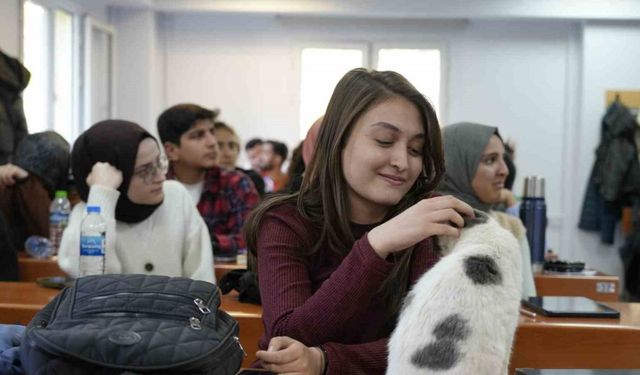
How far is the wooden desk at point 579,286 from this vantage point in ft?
10.1

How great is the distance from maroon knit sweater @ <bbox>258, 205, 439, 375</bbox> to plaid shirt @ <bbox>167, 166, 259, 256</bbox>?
2.31 metres

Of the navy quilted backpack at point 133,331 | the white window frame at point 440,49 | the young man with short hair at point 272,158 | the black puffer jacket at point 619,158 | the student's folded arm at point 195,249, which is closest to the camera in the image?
the navy quilted backpack at point 133,331

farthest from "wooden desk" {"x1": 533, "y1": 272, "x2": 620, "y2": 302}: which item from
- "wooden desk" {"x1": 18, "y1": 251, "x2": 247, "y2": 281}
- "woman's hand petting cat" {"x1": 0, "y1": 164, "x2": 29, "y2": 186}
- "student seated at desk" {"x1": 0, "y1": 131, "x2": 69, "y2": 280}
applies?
"woman's hand petting cat" {"x1": 0, "y1": 164, "x2": 29, "y2": 186}

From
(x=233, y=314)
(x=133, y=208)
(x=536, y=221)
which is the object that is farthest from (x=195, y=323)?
(x=536, y=221)

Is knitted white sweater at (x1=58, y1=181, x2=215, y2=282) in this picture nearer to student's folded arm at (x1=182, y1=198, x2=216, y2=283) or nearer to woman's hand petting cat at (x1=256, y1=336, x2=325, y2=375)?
student's folded arm at (x1=182, y1=198, x2=216, y2=283)

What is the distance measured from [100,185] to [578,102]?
19.8 ft

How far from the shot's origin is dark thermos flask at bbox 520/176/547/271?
3303mm

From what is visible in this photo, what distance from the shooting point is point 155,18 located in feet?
25.3

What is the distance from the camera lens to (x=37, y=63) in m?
6.04

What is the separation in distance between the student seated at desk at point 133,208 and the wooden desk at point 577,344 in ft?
4.17

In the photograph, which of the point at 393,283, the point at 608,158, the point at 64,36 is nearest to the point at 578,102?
the point at 608,158

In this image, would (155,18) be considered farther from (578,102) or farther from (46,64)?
(578,102)

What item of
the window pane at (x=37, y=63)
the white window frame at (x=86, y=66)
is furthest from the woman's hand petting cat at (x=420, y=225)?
the white window frame at (x=86, y=66)

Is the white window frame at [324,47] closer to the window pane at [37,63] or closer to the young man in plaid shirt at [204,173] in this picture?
the window pane at [37,63]
